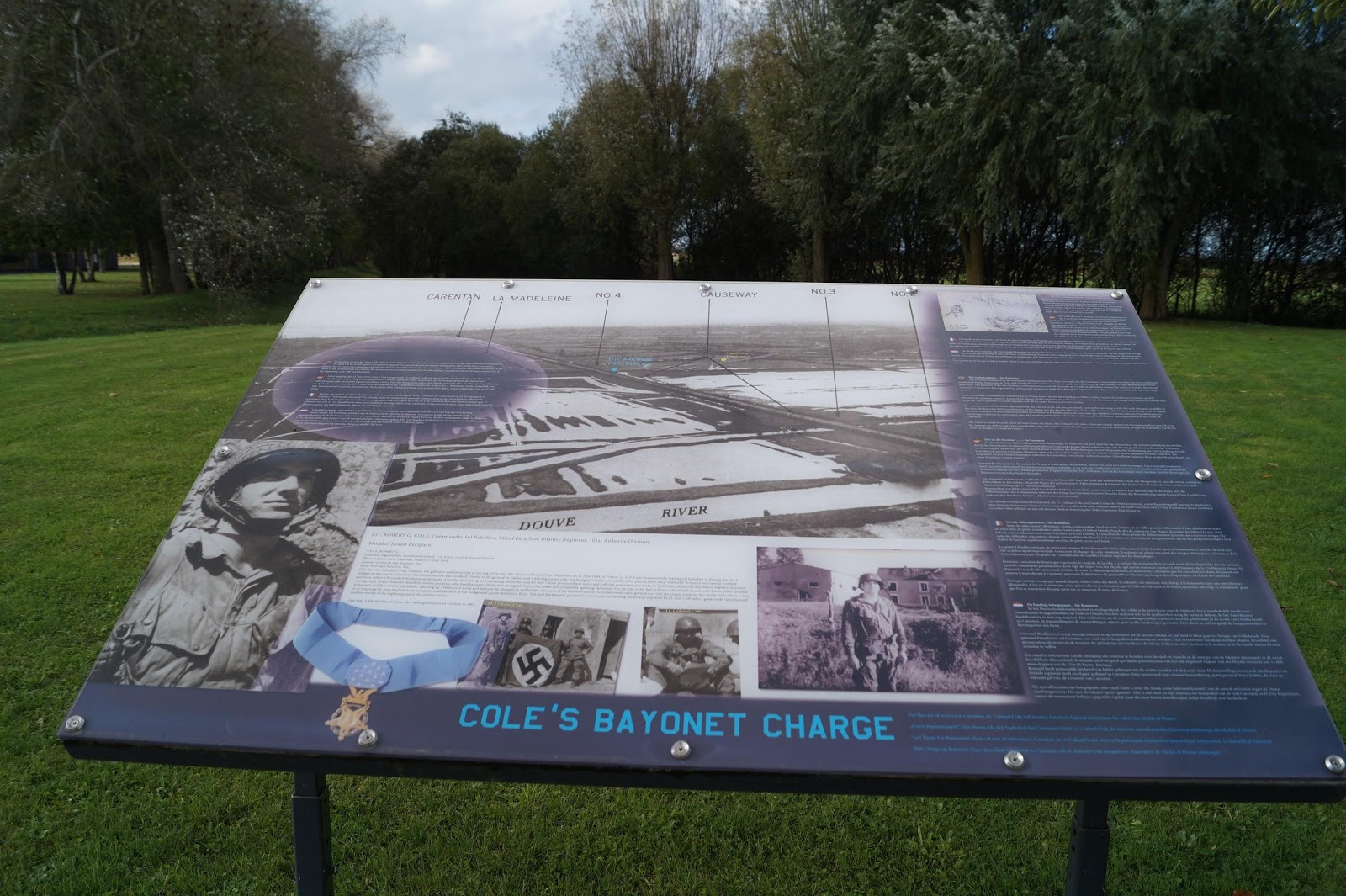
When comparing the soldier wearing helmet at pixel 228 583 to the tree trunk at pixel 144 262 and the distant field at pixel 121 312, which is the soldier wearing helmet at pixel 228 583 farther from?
the tree trunk at pixel 144 262

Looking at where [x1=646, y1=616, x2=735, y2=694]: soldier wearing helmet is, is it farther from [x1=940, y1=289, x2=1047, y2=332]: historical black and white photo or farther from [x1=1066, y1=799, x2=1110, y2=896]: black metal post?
[x1=940, y1=289, x2=1047, y2=332]: historical black and white photo

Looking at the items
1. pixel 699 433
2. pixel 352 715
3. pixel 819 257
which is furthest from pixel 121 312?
pixel 352 715

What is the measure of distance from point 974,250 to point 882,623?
50.2ft

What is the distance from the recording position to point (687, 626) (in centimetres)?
167

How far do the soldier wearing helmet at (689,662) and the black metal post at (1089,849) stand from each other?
82cm

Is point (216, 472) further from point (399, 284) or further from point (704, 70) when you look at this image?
point (704, 70)

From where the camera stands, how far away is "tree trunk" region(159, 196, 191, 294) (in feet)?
54.8

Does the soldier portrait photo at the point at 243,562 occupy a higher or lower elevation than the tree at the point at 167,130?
lower

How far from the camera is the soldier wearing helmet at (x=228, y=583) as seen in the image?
1.66m

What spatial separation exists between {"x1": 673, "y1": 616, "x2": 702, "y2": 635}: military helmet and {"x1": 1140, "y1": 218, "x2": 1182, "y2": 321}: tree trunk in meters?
14.5

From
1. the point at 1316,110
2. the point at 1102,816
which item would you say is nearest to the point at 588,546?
the point at 1102,816

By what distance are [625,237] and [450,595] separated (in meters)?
28.1

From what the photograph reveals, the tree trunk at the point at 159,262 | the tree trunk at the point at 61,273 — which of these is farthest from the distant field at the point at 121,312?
the tree trunk at the point at 159,262
